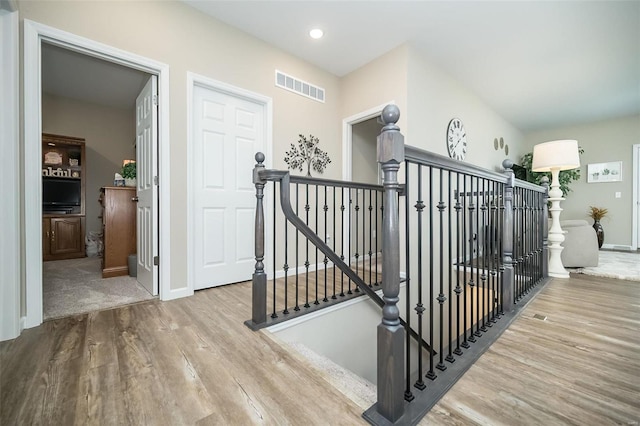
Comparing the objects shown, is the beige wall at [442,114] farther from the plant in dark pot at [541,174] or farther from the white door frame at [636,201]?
the white door frame at [636,201]

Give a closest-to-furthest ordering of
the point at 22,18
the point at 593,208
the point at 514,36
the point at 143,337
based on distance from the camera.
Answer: the point at 143,337
the point at 22,18
the point at 514,36
the point at 593,208

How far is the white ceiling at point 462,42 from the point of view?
259cm

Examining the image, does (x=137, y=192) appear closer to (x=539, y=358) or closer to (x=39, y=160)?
(x=39, y=160)

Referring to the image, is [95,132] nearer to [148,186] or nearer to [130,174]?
[130,174]

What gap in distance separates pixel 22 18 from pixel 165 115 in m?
0.94

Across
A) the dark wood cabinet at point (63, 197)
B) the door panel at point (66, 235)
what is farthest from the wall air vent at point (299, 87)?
the door panel at point (66, 235)

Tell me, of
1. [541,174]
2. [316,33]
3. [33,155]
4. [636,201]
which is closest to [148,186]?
[33,155]

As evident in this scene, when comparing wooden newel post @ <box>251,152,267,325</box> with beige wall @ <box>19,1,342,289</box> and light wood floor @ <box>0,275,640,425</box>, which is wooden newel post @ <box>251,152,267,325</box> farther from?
beige wall @ <box>19,1,342,289</box>

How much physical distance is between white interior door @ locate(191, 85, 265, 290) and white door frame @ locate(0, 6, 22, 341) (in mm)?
1125

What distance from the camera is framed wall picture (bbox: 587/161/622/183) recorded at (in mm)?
5520

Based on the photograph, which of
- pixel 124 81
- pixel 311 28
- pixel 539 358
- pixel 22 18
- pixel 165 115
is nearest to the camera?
pixel 539 358

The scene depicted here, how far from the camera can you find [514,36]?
3021 millimetres

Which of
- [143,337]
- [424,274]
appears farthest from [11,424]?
[424,274]

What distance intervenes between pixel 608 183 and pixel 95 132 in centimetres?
993
